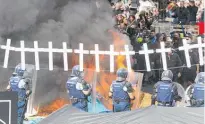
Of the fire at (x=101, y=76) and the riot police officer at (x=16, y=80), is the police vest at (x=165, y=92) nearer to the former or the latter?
the fire at (x=101, y=76)

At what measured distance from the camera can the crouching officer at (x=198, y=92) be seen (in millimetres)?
6648

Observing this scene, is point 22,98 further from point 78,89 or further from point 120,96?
point 120,96

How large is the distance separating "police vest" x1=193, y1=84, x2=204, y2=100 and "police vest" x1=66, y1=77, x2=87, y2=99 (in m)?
1.44

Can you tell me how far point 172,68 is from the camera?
7.00 m

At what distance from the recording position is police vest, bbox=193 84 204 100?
6.64 metres

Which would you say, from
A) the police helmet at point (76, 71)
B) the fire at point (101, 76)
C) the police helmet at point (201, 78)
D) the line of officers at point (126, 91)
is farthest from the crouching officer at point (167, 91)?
the police helmet at point (76, 71)

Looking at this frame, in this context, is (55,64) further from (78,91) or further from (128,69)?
(128,69)

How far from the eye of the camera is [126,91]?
692cm

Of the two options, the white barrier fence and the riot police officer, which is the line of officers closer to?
the white barrier fence

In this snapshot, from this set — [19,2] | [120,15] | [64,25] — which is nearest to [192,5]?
[120,15]

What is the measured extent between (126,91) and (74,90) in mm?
694

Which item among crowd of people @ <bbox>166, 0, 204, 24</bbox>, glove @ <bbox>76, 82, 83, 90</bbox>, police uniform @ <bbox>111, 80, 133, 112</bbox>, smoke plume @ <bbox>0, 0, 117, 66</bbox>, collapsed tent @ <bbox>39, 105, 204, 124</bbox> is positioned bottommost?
collapsed tent @ <bbox>39, 105, 204, 124</bbox>

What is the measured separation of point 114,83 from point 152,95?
52 centimetres

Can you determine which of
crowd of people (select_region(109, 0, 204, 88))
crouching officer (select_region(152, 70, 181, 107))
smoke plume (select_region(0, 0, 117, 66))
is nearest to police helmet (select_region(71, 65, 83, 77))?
smoke plume (select_region(0, 0, 117, 66))
